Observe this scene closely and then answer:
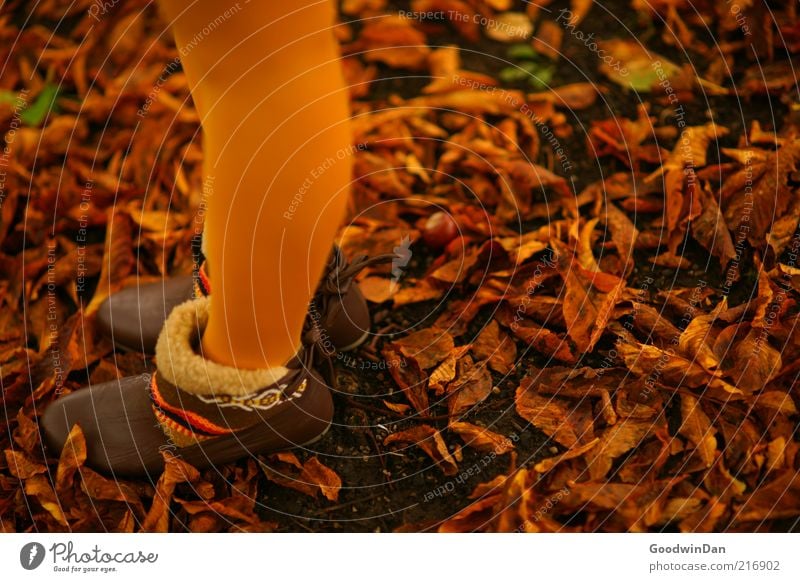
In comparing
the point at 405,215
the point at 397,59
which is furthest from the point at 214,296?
the point at 397,59

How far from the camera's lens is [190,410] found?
2.55ft

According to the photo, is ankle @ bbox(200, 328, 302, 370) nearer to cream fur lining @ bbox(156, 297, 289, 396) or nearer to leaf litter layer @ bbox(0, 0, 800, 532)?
cream fur lining @ bbox(156, 297, 289, 396)

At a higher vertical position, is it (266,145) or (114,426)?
(266,145)

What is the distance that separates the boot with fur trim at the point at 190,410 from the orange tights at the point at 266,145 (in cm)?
5

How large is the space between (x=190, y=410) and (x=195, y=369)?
5 cm

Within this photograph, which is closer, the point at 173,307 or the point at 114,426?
the point at 114,426

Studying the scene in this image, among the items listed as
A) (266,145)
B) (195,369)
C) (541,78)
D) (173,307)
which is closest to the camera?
(266,145)

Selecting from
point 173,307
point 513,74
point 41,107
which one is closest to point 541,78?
point 513,74

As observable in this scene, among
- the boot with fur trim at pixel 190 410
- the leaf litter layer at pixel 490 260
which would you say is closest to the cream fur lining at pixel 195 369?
the boot with fur trim at pixel 190 410

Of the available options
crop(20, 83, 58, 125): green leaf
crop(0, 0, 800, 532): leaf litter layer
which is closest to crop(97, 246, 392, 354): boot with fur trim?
crop(0, 0, 800, 532): leaf litter layer

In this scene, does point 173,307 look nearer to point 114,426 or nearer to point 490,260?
point 114,426

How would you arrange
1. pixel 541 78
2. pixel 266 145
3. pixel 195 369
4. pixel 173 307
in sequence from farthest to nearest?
1. pixel 541 78
2. pixel 173 307
3. pixel 195 369
4. pixel 266 145

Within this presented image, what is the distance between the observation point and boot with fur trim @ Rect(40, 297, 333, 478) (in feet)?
2.50
